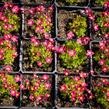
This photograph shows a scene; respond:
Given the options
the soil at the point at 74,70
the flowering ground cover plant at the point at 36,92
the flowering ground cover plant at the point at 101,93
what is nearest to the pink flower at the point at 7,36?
the flowering ground cover plant at the point at 36,92

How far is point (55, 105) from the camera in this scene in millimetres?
5609

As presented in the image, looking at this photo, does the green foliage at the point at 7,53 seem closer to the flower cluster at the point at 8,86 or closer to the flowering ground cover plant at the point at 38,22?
the flower cluster at the point at 8,86

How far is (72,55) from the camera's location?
5.76 meters

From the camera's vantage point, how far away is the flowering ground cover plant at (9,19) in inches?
229

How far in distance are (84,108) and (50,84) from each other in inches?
26.0

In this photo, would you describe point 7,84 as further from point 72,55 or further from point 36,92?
point 72,55

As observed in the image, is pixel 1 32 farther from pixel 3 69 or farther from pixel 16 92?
pixel 16 92

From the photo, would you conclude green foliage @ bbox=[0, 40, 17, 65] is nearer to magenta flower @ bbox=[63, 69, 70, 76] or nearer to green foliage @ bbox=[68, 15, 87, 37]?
magenta flower @ bbox=[63, 69, 70, 76]

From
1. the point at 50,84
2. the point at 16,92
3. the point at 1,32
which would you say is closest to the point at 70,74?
the point at 50,84

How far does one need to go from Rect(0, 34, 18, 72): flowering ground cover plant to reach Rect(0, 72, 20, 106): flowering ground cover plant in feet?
0.51

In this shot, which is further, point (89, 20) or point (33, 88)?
point (89, 20)

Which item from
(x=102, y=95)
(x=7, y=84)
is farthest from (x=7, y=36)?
(x=102, y=95)

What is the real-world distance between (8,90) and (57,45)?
1.10m

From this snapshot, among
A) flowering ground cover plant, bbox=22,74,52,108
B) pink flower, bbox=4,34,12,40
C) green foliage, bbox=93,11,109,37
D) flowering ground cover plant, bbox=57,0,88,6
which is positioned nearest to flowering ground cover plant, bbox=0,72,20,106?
flowering ground cover plant, bbox=22,74,52,108
